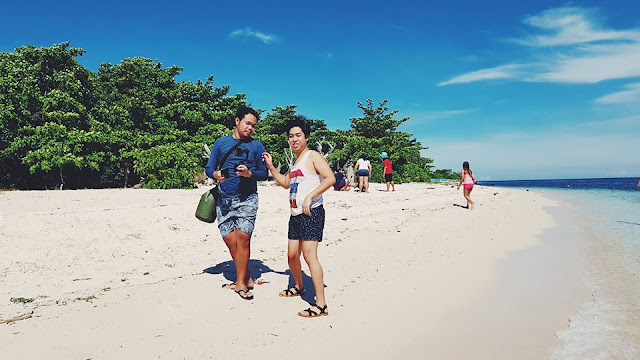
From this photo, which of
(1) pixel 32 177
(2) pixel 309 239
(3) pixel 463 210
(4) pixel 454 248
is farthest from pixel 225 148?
(1) pixel 32 177

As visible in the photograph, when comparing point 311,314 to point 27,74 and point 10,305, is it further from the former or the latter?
point 27,74

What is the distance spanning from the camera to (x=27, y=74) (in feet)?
55.6

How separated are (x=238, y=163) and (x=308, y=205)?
1.09 meters

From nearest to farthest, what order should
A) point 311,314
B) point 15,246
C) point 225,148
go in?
point 311,314 < point 225,148 < point 15,246

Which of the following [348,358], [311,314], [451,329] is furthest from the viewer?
[311,314]

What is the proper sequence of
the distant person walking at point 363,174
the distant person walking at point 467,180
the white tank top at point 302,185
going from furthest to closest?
the distant person walking at point 363,174, the distant person walking at point 467,180, the white tank top at point 302,185

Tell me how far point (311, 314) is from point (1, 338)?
2.58 meters

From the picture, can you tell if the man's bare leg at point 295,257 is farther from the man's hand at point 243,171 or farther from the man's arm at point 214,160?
the man's arm at point 214,160

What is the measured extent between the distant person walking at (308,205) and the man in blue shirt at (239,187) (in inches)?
21.6

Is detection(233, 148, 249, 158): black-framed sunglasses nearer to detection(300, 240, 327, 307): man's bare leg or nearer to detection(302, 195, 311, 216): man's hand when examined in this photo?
detection(302, 195, 311, 216): man's hand

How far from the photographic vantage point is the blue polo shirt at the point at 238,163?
4184 millimetres

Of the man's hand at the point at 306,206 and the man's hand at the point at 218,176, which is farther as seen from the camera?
the man's hand at the point at 218,176

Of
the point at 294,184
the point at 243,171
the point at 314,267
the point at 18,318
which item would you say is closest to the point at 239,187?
the point at 243,171

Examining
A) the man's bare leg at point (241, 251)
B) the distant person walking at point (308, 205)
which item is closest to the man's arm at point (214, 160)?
the man's bare leg at point (241, 251)
